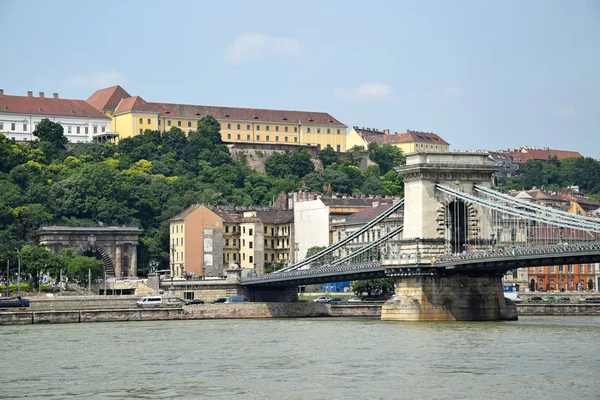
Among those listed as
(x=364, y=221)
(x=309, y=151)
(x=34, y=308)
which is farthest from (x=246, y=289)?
(x=309, y=151)

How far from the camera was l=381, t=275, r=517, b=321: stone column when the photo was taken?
A: 57750 millimetres

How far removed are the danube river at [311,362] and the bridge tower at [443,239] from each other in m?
1.50

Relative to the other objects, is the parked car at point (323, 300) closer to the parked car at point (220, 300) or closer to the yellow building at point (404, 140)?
the parked car at point (220, 300)

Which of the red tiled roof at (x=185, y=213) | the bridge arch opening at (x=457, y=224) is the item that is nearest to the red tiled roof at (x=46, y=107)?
the red tiled roof at (x=185, y=213)

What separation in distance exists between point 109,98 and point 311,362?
102 metres

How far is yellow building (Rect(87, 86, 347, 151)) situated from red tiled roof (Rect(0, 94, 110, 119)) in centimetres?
249

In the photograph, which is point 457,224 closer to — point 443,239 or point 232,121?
point 443,239

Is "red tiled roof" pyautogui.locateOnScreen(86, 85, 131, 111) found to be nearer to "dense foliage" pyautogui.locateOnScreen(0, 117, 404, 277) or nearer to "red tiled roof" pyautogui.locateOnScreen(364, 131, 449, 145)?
"dense foliage" pyautogui.locateOnScreen(0, 117, 404, 277)

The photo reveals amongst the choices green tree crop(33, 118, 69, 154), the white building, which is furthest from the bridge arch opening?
the white building

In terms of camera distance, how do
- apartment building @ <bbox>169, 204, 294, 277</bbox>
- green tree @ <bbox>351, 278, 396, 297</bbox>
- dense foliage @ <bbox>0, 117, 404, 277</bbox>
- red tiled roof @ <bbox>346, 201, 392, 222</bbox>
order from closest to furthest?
green tree @ <bbox>351, 278, 396, 297</bbox>
red tiled roof @ <bbox>346, 201, 392, 222</bbox>
apartment building @ <bbox>169, 204, 294, 277</bbox>
dense foliage @ <bbox>0, 117, 404, 277</bbox>

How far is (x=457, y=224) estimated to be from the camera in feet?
194

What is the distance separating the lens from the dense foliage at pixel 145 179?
108562 millimetres

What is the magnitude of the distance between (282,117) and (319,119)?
4420 mm

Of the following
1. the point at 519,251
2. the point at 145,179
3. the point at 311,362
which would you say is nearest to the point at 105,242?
the point at 145,179
